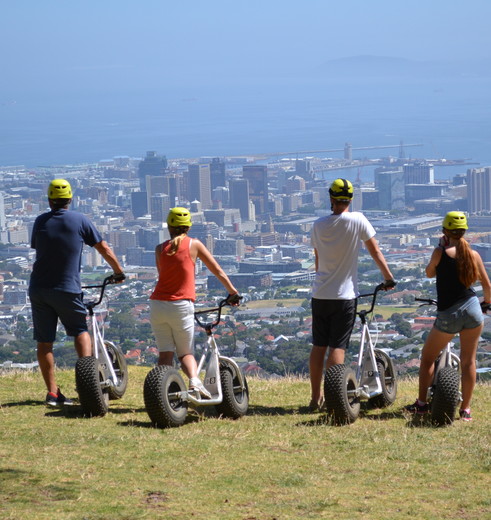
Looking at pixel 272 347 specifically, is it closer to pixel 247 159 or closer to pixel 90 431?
pixel 90 431

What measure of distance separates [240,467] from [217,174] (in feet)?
344

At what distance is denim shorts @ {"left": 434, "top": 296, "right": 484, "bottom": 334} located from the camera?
6940 millimetres

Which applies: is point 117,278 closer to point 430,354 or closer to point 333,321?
point 333,321

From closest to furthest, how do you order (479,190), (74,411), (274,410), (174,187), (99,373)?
(99,373) → (74,411) → (274,410) → (479,190) → (174,187)

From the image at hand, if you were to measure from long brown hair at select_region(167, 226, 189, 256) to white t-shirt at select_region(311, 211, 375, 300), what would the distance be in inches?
33.9

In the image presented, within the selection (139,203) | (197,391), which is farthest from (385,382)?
(139,203)

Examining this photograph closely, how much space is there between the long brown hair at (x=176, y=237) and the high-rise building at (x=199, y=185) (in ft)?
312

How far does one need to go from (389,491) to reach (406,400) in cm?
281

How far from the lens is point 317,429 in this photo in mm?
6727

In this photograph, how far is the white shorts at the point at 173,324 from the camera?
6.88 m

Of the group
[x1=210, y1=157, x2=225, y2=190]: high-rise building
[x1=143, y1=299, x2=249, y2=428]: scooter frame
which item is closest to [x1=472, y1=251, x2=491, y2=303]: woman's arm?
[x1=143, y1=299, x2=249, y2=428]: scooter frame

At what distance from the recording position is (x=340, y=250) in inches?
275

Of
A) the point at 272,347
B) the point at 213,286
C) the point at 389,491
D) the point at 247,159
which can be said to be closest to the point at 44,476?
the point at 389,491

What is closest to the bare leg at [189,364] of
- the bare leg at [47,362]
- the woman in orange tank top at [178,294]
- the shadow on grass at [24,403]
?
the woman in orange tank top at [178,294]
